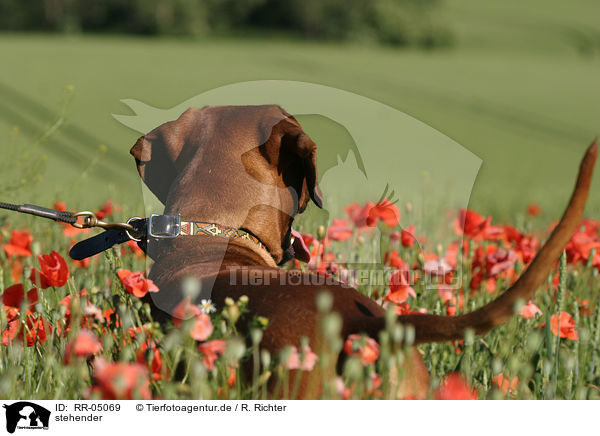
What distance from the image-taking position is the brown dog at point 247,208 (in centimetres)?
155

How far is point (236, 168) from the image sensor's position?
2010mm

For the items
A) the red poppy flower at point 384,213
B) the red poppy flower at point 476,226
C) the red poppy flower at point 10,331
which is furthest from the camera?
the red poppy flower at point 476,226

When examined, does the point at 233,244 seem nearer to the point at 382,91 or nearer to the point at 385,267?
the point at 385,267

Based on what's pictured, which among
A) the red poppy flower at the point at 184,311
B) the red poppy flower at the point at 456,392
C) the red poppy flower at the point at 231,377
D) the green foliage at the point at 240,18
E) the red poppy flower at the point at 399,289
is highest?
the green foliage at the point at 240,18

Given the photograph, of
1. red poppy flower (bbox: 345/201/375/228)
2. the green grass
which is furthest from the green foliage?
red poppy flower (bbox: 345/201/375/228)

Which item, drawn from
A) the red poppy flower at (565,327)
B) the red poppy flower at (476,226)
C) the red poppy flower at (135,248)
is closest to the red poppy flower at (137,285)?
the red poppy flower at (135,248)

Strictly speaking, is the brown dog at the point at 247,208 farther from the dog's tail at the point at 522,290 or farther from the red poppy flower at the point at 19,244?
the red poppy flower at the point at 19,244

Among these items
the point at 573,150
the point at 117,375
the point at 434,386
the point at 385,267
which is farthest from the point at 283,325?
the point at 573,150

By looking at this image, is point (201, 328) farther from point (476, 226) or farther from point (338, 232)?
point (476, 226)

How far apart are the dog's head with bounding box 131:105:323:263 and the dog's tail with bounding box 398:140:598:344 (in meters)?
0.64

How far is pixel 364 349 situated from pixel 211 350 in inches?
13.0

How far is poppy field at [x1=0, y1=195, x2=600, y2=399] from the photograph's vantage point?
1.39 metres

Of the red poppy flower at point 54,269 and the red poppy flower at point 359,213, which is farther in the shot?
the red poppy flower at point 359,213
